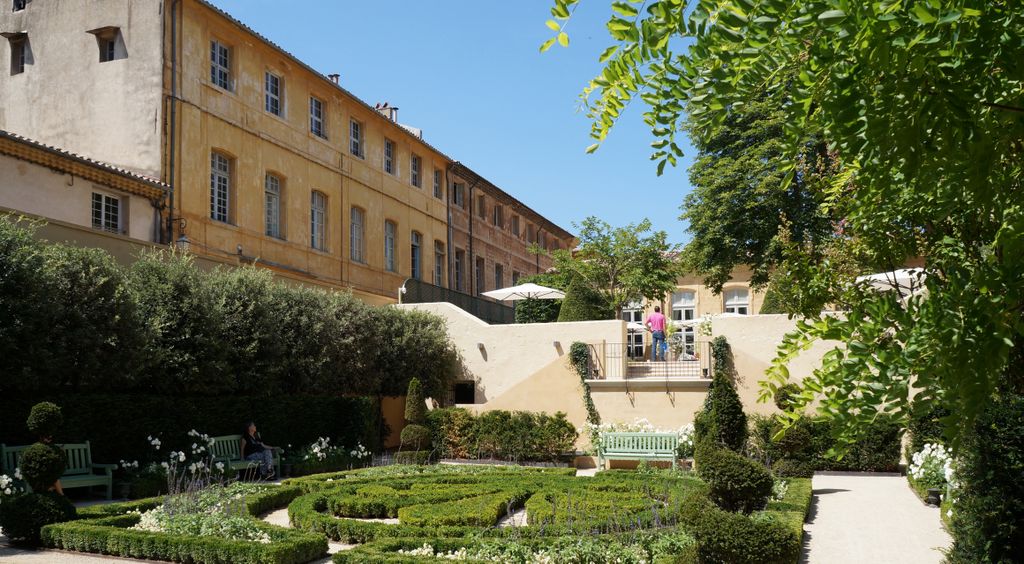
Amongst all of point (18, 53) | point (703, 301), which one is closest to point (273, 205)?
point (18, 53)

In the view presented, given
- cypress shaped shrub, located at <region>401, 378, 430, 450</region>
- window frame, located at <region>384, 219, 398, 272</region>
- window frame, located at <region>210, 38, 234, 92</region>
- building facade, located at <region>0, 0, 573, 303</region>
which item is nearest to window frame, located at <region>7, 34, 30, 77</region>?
building facade, located at <region>0, 0, 573, 303</region>

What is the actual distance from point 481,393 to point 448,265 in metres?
10.8

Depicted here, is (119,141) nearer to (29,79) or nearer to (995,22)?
(29,79)

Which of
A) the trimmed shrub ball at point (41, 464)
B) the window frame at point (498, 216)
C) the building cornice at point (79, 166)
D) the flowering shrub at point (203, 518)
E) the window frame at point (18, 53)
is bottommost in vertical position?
the flowering shrub at point (203, 518)

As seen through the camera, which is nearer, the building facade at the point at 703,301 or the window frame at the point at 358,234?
the window frame at the point at 358,234

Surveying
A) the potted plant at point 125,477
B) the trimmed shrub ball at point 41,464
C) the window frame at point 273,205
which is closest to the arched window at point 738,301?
the window frame at point 273,205

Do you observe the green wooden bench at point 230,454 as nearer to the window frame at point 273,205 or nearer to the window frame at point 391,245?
the window frame at point 273,205

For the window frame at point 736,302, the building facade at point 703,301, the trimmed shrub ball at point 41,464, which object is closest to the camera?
the trimmed shrub ball at point 41,464

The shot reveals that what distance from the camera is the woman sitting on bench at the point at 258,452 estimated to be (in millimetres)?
16281

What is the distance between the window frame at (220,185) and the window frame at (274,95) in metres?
2.29

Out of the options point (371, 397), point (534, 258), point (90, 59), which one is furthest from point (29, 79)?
point (534, 258)

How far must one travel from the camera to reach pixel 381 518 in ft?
39.9

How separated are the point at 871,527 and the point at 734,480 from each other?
14.6 ft

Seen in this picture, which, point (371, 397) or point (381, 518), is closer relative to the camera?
point (381, 518)
